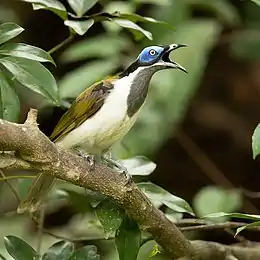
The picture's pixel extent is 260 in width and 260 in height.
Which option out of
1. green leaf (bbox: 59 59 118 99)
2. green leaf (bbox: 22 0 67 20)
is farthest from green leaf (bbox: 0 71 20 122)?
green leaf (bbox: 59 59 118 99)

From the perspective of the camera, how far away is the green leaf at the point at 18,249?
1714mm

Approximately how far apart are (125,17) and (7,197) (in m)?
1.99

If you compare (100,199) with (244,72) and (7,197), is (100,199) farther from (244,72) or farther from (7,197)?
(244,72)

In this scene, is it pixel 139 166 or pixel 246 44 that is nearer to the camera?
pixel 139 166

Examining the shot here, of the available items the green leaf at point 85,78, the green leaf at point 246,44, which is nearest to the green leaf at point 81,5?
the green leaf at point 85,78

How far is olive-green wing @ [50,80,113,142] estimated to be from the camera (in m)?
1.91

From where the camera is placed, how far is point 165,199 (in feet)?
6.18

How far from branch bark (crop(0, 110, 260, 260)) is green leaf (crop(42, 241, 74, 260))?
192 millimetres

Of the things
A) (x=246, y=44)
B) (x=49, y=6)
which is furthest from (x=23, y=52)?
(x=246, y=44)

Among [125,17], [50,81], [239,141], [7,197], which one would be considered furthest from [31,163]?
[239,141]

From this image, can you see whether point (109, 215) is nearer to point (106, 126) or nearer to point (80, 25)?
point (106, 126)

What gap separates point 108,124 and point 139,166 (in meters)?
0.16

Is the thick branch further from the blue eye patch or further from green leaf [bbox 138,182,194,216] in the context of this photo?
the blue eye patch

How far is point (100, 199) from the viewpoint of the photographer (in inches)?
68.9
